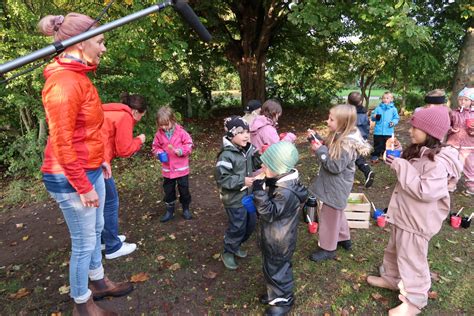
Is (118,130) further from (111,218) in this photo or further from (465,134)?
(465,134)

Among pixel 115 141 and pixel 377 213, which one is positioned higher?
pixel 115 141

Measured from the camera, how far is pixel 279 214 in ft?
8.55

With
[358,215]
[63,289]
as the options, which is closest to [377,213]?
[358,215]

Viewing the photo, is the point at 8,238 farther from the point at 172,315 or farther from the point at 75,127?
Result: the point at 75,127

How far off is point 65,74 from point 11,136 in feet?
24.2

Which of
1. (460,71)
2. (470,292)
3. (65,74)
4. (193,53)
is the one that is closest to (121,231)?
(65,74)

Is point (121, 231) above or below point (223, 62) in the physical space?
below

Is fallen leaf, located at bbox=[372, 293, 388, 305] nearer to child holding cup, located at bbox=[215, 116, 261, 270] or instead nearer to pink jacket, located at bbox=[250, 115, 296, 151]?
child holding cup, located at bbox=[215, 116, 261, 270]

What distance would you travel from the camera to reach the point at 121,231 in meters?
4.61

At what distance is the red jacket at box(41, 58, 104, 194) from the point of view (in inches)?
81.3

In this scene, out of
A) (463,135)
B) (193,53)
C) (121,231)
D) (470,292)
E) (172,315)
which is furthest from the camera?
(193,53)

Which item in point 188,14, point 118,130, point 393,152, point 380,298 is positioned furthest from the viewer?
point 118,130

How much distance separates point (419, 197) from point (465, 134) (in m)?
3.63

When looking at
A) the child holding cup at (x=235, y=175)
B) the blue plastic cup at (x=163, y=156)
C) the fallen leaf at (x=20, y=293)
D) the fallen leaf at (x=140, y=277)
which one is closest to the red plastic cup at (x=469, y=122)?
the child holding cup at (x=235, y=175)
